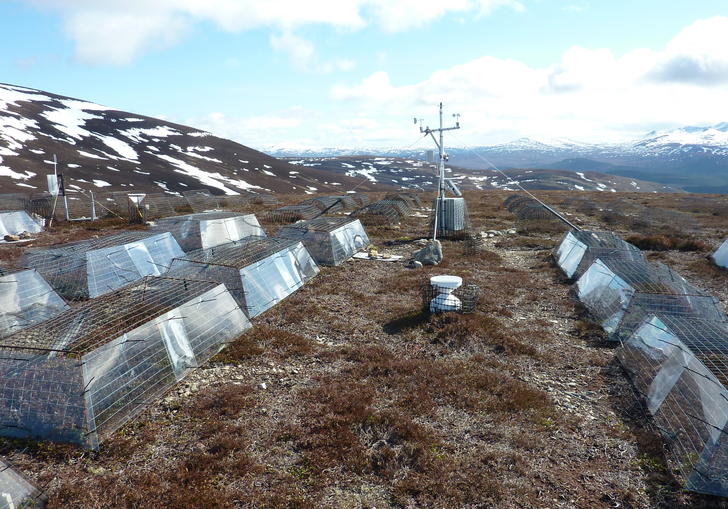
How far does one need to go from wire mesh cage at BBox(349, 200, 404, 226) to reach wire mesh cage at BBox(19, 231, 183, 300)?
20368 millimetres

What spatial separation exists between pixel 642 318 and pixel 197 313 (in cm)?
1333

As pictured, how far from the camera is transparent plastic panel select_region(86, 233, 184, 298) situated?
53.9 ft

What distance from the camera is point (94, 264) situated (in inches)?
656

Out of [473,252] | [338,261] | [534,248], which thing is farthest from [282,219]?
[534,248]

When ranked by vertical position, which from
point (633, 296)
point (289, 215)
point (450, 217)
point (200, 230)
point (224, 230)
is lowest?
point (289, 215)

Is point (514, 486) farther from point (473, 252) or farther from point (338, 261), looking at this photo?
point (473, 252)

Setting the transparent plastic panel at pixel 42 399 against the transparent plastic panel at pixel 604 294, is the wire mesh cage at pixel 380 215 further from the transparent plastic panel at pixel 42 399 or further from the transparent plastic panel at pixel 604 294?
the transparent plastic panel at pixel 42 399

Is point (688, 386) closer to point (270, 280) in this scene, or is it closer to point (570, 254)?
point (570, 254)

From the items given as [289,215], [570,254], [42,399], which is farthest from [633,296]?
[289,215]

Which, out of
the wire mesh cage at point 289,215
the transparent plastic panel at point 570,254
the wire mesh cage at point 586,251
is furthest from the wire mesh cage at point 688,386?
the wire mesh cage at point 289,215

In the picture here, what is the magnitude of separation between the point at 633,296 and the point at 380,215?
1026 inches

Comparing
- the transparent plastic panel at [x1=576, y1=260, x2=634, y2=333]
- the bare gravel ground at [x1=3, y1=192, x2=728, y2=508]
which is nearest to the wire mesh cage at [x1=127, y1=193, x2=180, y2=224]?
the bare gravel ground at [x1=3, y1=192, x2=728, y2=508]

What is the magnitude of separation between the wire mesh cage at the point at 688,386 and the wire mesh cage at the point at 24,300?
1722cm

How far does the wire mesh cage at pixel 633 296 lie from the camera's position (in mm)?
12539
